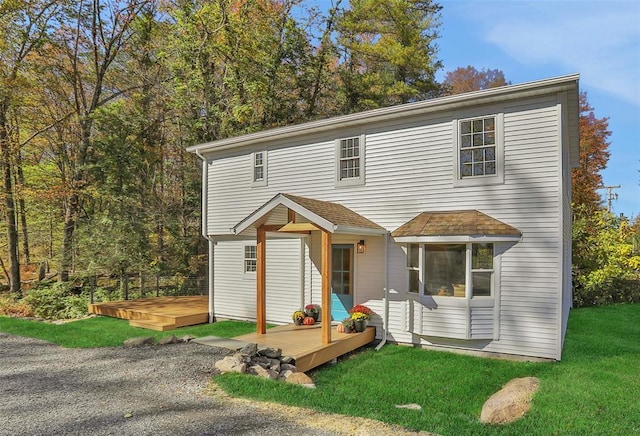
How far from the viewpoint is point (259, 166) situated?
435 inches

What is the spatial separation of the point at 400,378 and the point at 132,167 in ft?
48.0

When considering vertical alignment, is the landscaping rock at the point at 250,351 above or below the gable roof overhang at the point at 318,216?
below

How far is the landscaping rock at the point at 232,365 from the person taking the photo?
629 centimetres

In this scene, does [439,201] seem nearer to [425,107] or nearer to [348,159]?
[425,107]

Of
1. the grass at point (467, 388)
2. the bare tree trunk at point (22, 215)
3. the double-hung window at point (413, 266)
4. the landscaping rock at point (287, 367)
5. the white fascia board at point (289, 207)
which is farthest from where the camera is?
the bare tree trunk at point (22, 215)

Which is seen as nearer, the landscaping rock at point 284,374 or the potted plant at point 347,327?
the landscaping rock at point 284,374

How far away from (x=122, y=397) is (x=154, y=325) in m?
5.14

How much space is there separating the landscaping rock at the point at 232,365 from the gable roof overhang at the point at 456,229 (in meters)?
4.05

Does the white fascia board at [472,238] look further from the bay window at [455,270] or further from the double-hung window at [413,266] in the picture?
the double-hung window at [413,266]

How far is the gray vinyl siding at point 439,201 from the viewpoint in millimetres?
7188

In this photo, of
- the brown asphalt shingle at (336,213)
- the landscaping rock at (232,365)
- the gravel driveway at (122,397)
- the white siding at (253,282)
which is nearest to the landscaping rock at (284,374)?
the landscaping rock at (232,365)

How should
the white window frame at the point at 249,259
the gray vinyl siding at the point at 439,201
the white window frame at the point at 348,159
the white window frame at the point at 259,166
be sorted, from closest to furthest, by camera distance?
1. the gray vinyl siding at the point at 439,201
2. the white window frame at the point at 348,159
3. the white window frame at the point at 259,166
4. the white window frame at the point at 249,259

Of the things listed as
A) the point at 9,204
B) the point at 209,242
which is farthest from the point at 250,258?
the point at 9,204

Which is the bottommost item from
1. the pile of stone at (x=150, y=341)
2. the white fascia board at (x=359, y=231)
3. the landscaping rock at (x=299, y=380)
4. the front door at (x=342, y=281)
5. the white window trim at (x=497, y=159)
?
the pile of stone at (x=150, y=341)
